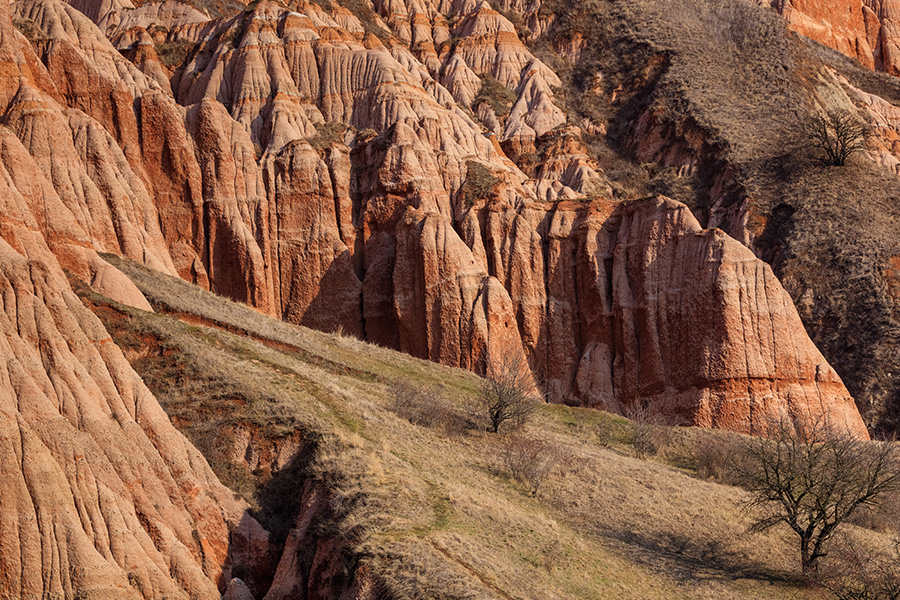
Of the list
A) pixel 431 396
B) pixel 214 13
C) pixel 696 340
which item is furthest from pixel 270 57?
pixel 431 396

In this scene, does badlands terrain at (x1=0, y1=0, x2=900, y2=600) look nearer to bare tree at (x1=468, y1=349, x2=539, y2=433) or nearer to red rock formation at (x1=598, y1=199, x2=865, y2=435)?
red rock formation at (x1=598, y1=199, x2=865, y2=435)

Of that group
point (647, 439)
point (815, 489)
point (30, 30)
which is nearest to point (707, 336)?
point (647, 439)

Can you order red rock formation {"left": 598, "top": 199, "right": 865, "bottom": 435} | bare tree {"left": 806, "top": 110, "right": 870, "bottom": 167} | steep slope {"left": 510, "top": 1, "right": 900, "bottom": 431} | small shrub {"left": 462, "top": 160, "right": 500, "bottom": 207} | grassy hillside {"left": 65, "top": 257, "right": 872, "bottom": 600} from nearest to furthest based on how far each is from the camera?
grassy hillside {"left": 65, "top": 257, "right": 872, "bottom": 600}, red rock formation {"left": 598, "top": 199, "right": 865, "bottom": 435}, steep slope {"left": 510, "top": 1, "right": 900, "bottom": 431}, small shrub {"left": 462, "top": 160, "right": 500, "bottom": 207}, bare tree {"left": 806, "top": 110, "right": 870, "bottom": 167}

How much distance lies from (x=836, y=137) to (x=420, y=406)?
38675mm

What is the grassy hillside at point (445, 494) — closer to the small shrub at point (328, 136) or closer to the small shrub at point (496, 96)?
the small shrub at point (328, 136)

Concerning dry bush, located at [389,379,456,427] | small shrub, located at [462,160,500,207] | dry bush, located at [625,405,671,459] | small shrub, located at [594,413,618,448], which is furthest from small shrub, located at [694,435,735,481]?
small shrub, located at [462,160,500,207]

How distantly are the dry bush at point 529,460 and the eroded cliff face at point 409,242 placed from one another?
50.0ft

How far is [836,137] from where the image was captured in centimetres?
5134

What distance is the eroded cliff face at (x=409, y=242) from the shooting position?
116ft

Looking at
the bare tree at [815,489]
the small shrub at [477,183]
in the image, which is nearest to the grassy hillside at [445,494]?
the bare tree at [815,489]

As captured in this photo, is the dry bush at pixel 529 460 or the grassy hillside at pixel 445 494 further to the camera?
the dry bush at pixel 529 460

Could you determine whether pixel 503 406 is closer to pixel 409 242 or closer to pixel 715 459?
pixel 715 459

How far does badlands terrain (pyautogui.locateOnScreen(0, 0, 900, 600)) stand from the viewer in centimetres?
1484

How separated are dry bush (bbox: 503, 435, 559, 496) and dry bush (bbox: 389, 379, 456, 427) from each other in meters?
1.86
